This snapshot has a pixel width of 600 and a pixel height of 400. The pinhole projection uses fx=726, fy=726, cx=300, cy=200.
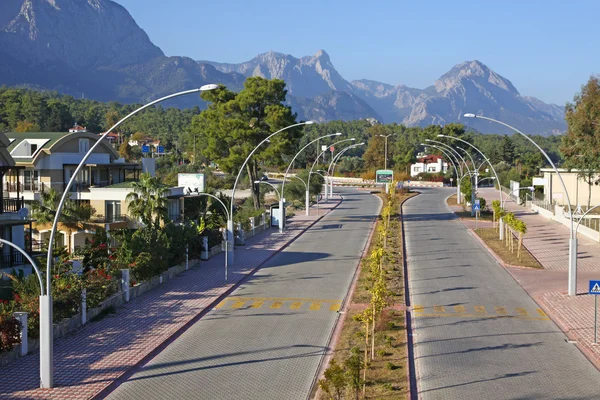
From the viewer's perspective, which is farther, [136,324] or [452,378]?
[136,324]

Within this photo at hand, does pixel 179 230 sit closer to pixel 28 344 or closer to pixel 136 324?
pixel 136 324

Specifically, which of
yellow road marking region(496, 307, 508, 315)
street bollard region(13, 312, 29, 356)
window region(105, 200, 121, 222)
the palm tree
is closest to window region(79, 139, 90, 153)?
window region(105, 200, 121, 222)

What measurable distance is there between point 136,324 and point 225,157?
35.9 m

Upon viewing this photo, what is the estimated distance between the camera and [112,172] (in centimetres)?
4703

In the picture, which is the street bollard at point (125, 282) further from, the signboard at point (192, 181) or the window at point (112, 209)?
the signboard at point (192, 181)

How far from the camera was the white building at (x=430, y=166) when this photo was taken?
476ft

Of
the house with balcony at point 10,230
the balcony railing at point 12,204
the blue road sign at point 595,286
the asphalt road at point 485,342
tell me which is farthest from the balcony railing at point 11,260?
the blue road sign at point 595,286

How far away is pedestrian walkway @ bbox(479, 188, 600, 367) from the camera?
21.4 metres

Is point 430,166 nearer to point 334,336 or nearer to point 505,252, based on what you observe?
point 505,252

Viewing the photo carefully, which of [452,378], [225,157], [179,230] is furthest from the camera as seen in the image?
[225,157]

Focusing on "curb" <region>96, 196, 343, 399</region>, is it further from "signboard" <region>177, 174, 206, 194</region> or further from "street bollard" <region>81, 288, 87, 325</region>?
"signboard" <region>177, 174, 206, 194</region>

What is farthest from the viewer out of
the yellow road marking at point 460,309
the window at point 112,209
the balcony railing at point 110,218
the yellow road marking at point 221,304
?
the window at point 112,209

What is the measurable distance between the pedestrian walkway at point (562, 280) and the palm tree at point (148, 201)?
56.6ft

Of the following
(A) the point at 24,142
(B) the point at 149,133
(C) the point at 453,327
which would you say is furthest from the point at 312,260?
(B) the point at 149,133
